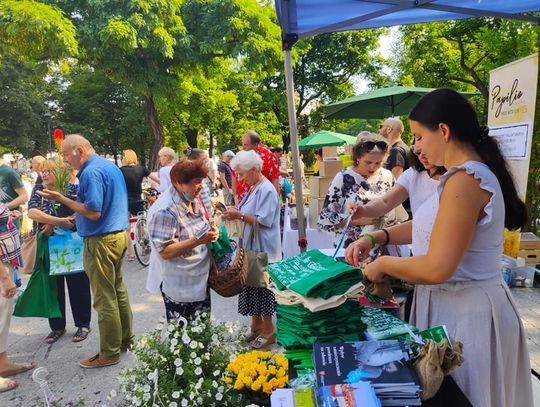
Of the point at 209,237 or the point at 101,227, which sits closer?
the point at 209,237

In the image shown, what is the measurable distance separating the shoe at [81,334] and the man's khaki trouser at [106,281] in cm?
64

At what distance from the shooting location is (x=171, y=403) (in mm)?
1812

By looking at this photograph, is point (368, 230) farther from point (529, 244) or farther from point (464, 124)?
Answer: point (529, 244)

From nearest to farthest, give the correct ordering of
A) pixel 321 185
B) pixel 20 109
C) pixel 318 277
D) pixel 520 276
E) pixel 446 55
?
pixel 318 277 < pixel 520 276 < pixel 321 185 < pixel 446 55 < pixel 20 109

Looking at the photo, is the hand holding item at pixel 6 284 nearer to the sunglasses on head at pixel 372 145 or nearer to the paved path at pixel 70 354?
the paved path at pixel 70 354

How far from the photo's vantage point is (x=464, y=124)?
4.93 feet

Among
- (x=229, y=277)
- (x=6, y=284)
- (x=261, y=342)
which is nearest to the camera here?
(x=229, y=277)

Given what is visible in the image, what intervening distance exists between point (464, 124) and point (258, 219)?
2.47 m

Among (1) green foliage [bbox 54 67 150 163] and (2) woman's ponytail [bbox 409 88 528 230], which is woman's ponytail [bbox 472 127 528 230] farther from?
(1) green foliage [bbox 54 67 150 163]

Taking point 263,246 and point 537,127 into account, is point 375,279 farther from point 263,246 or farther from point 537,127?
point 537,127

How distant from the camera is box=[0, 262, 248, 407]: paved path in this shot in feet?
10.8

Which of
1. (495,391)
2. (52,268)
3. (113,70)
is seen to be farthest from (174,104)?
(495,391)

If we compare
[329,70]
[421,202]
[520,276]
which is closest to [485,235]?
[421,202]

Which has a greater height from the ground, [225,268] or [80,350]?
[225,268]
